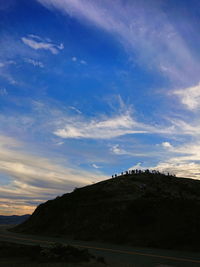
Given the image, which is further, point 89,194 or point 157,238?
point 89,194

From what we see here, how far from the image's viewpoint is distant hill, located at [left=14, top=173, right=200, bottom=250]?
80.7ft

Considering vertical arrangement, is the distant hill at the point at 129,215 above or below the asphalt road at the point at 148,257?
above

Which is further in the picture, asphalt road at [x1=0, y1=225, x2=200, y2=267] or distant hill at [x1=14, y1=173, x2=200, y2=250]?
distant hill at [x1=14, y1=173, x2=200, y2=250]

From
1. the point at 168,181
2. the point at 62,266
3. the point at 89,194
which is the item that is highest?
the point at 168,181

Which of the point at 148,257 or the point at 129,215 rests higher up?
the point at 129,215

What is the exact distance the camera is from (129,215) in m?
31.7

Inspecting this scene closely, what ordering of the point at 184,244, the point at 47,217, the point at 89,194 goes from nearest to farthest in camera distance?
1. the point at 184,244
2. the point at 47,217
3. the point at 89,194

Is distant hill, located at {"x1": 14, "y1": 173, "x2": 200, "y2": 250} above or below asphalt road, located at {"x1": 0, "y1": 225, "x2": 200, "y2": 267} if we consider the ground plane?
above

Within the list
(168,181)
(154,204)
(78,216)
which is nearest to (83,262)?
(154,204)

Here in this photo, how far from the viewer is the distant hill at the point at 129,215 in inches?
969

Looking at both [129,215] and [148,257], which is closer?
[148,257]

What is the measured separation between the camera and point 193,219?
2578cm

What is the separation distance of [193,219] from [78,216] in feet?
53.2

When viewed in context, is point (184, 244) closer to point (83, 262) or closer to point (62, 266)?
point (83, 262)
